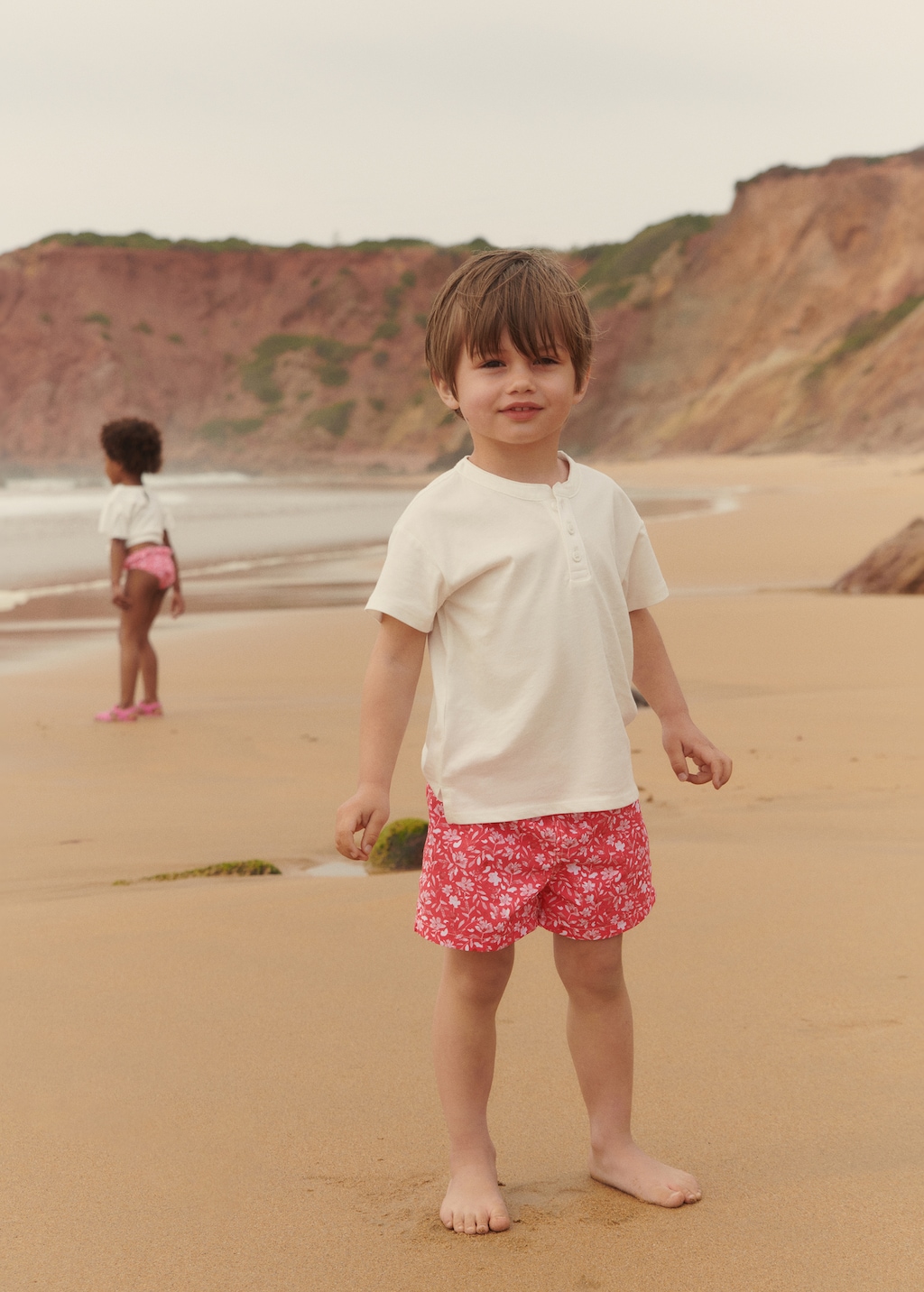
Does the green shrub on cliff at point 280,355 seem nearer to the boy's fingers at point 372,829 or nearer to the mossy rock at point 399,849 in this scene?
the mossy rock at point 399,849

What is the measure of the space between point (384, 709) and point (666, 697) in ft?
1.63

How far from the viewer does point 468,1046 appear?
2.12m

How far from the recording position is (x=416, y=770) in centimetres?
512

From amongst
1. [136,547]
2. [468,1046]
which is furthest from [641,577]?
[136,547]

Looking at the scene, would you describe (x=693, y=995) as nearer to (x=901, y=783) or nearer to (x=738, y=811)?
(x=738, y=811)

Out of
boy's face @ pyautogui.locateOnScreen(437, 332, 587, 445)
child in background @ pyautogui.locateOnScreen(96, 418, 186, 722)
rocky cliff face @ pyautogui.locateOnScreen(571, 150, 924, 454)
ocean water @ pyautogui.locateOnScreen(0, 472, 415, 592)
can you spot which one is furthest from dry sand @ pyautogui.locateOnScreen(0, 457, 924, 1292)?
rocky cliff face @ pyautogui.locateOnScreen(571, 150, 924, 454)

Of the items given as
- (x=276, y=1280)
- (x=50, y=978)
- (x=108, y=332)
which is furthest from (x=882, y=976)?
(x=108, y=332)

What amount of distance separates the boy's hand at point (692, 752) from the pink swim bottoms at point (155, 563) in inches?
190

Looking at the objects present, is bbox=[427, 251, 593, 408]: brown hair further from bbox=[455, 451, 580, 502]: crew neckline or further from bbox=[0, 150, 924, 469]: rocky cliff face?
bbox=[0, 150, 924, 469]: rocky cliff face

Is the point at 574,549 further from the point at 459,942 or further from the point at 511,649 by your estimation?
the point at 459,942

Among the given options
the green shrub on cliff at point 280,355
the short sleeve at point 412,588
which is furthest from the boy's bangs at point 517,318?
the green shrub on cliff at point 280,355

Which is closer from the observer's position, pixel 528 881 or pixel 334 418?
pixel 528 881

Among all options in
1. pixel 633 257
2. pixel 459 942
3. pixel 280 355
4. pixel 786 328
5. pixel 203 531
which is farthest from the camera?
pixel 280 355

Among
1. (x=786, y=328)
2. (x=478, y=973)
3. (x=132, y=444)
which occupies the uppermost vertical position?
(x=786, y=328)
